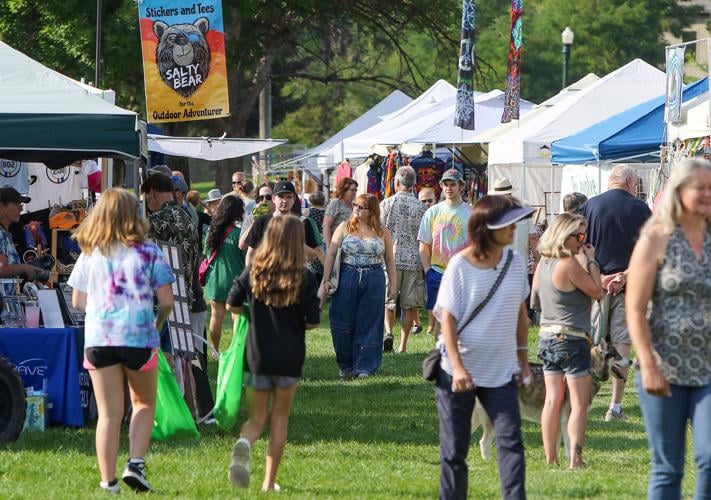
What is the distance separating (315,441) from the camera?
9.45 metres

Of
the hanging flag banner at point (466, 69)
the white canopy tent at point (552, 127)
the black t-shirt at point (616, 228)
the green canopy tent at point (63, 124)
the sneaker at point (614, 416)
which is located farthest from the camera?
the white canopy tent at point (552, 127)

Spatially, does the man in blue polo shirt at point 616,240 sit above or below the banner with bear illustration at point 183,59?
below

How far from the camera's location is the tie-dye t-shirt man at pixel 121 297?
7020 mm

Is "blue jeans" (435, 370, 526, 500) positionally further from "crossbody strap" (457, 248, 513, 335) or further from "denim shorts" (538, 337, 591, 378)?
"denim shorts" (538, 337, 591, 378)

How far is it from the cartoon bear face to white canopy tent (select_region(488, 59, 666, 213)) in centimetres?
836

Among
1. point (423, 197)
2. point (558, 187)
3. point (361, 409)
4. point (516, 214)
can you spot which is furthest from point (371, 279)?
point (558, 187)

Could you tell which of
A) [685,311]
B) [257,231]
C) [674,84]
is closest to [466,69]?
[674,84]

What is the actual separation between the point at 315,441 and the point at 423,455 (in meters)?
0.87

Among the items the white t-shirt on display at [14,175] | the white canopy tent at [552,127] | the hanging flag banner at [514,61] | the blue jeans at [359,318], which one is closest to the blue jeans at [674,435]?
the blue jeans at [359,318]

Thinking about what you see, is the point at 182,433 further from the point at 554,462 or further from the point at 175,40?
the point at 175,40

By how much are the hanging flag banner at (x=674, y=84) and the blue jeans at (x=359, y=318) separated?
10.3 ft

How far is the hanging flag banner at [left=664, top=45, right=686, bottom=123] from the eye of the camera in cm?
1285

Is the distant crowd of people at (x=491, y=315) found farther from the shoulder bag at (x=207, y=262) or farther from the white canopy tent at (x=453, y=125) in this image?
the white canopy tent at (x=453, y=125)

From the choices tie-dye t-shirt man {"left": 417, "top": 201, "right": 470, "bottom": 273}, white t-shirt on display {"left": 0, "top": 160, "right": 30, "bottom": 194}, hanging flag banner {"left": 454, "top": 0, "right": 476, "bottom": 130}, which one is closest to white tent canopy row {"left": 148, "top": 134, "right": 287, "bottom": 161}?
hanging flag banner {"left": 454, "top": 0, "right": 476, "bottom": 130}
